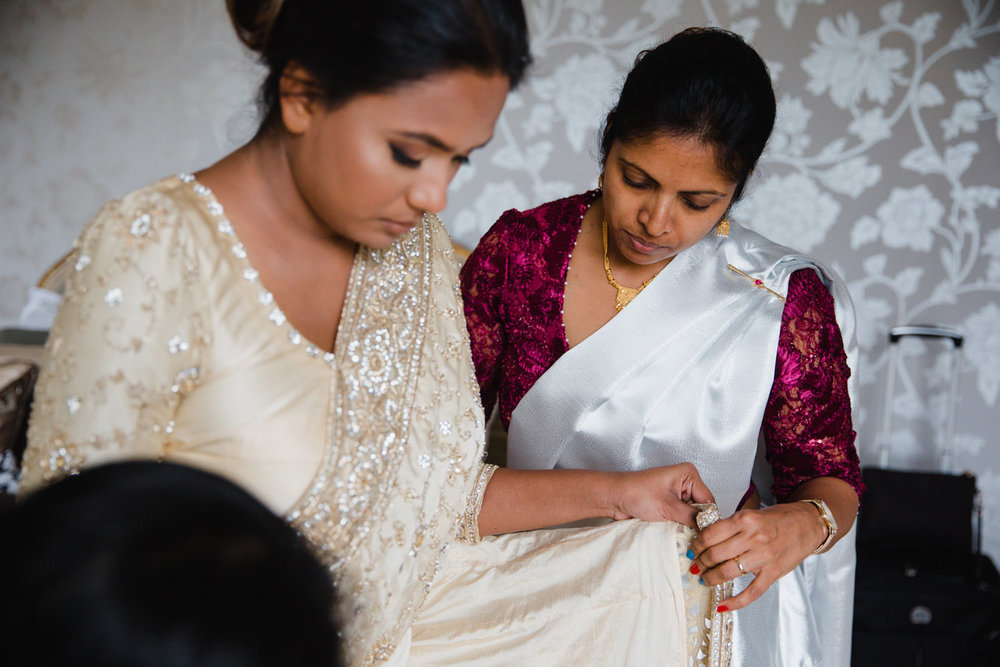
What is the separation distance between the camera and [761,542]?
123 centimetres

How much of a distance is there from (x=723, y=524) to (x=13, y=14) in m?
2.81

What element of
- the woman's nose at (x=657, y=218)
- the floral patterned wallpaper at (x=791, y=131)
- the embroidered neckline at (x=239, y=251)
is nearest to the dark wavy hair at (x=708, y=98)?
the woman's nose at (x=657, y=218)

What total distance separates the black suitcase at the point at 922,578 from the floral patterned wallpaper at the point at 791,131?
0.35 m

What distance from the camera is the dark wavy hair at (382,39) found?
2.74 ft

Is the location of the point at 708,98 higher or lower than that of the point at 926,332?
higher

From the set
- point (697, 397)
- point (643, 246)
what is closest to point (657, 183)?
point (643, 246)

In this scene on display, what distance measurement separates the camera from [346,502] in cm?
96

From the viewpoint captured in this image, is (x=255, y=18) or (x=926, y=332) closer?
(x=255, y=18)

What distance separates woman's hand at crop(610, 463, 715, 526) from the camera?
1256 millimetres

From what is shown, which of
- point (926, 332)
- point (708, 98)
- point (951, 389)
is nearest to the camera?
point (708, 98)

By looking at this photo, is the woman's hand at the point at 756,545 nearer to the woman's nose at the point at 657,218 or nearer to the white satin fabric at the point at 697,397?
the white satin fabric at the point at 697,397

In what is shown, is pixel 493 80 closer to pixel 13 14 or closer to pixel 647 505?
pixel 647 505

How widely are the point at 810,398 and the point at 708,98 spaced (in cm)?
59

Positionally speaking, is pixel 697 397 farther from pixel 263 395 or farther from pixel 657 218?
pixel 263 395
